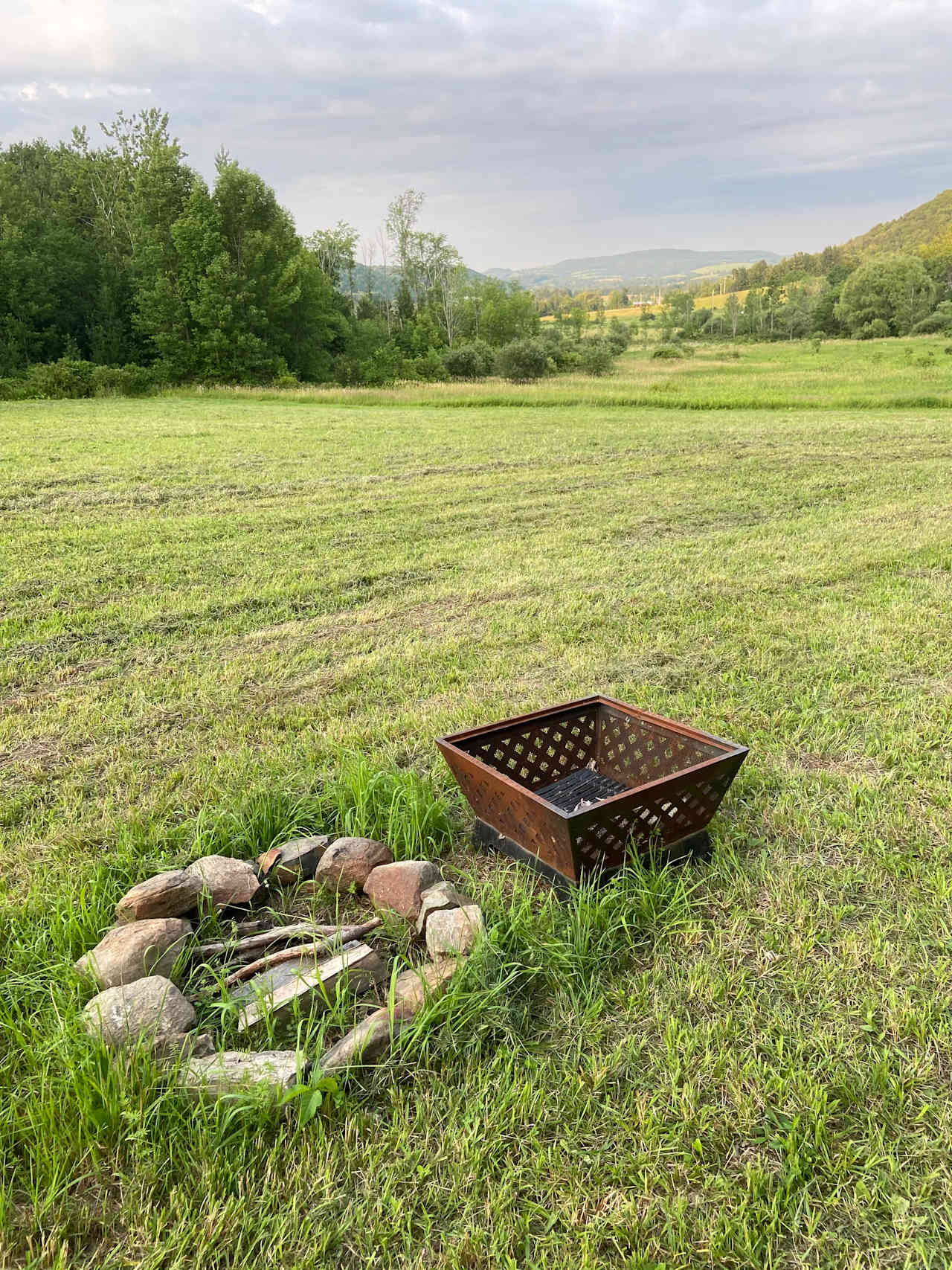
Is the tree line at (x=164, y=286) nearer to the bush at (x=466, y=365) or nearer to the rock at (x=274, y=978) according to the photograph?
the bush at (x=466, y=365)

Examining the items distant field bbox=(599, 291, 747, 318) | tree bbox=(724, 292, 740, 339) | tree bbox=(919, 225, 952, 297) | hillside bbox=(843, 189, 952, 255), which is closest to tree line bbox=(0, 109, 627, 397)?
tree bbox=(724, 292, 740, 339)

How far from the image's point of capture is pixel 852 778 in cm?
259

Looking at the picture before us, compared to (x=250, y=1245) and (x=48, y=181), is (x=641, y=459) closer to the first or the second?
(x=250, y=1245)

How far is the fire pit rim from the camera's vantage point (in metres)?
1.94

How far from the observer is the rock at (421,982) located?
1.63m

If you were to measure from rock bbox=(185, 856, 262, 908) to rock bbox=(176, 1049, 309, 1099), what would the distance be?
0.51m

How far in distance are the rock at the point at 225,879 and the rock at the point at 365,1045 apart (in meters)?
0.55

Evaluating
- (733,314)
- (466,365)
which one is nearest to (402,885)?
(466,365)

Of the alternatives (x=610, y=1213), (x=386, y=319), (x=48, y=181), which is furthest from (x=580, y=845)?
(x=386, y=319)

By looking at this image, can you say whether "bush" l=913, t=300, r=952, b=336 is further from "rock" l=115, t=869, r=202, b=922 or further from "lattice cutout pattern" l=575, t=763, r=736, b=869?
"rock" l=115, t=869, r=202, b=922

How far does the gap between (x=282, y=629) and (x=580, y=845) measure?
2.71m

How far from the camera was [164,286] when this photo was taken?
31.1m

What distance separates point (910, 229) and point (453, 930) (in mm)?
124906

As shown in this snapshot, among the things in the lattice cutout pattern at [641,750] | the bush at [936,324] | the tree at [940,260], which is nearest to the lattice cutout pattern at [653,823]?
the lattice cutout pattern at [641,750]
